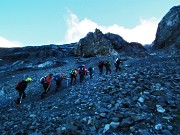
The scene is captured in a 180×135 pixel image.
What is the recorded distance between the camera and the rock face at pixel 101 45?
233ft

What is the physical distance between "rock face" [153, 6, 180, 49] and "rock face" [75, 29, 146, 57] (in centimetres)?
829

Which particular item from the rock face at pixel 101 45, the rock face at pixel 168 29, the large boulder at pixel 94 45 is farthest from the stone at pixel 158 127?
the rock face at pixel 168 29

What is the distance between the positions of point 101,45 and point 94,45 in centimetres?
235

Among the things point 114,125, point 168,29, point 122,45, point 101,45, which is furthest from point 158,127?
point 168,29

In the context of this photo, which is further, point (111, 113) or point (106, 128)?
point (111, 113)

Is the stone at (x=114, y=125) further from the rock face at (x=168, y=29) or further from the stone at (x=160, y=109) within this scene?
the rock face at (x=168, y=29)

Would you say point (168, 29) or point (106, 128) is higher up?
point (168, 29)

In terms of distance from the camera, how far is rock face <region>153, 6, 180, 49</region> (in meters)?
69.2

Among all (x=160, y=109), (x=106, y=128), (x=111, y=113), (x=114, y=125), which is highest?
(x=160, y=109)

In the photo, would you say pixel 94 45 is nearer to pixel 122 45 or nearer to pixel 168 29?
pixel 122 45

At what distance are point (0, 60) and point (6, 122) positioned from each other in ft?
252

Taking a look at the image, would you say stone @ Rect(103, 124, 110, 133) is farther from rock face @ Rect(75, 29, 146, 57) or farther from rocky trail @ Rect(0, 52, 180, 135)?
rock face @ Rect(75, 29, 146, 57)

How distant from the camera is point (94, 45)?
72812mm

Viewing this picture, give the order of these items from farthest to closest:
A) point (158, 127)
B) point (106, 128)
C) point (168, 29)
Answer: point (168, 29) → point (106, 128) → point (158, 127)
